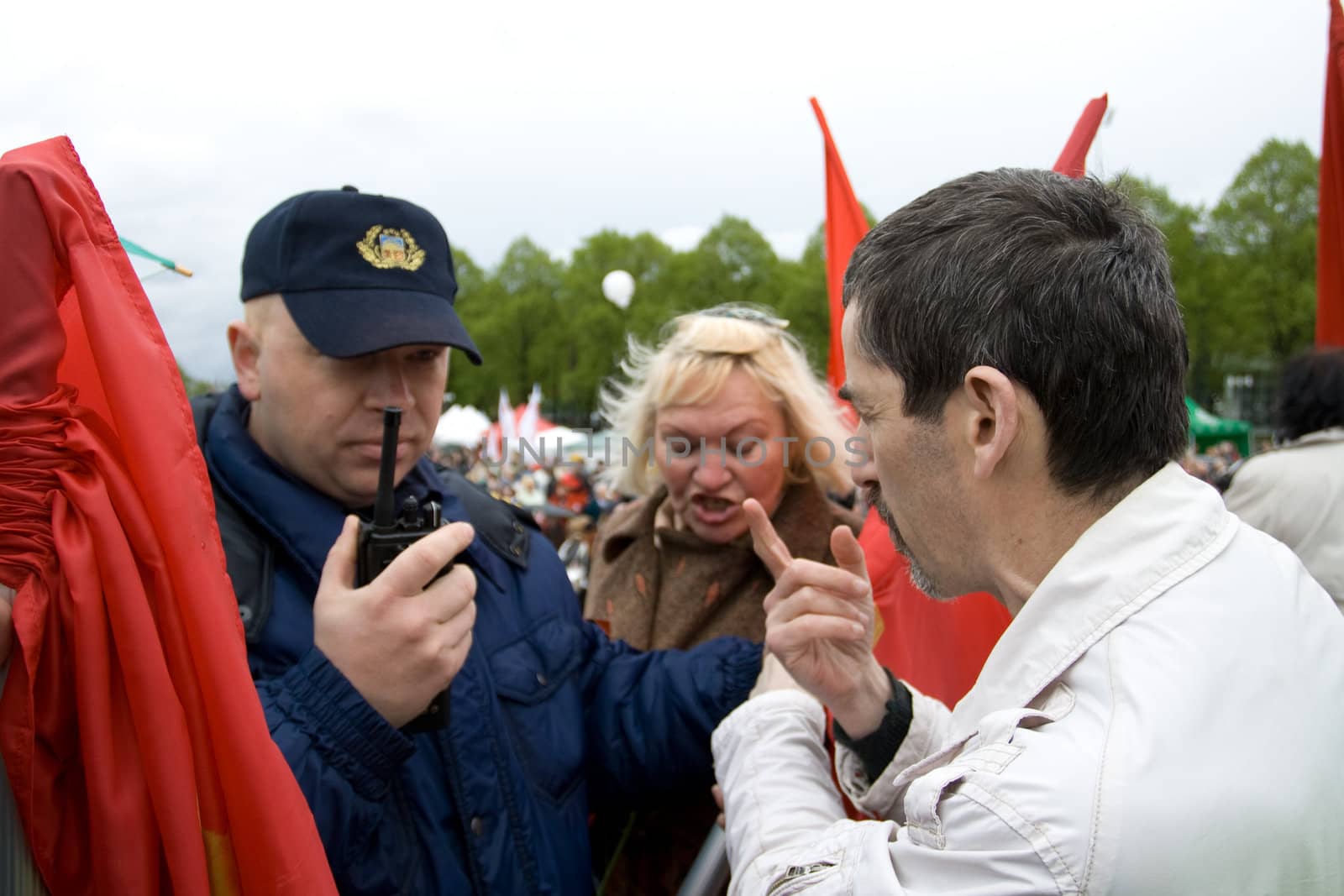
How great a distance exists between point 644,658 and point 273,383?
1185mm

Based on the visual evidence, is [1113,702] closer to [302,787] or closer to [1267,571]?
[1267,571]

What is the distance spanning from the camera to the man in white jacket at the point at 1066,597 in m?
0.98

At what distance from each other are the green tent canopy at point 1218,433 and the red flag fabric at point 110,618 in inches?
953

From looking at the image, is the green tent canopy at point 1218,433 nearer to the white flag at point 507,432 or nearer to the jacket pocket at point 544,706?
the white flag at point 507,432

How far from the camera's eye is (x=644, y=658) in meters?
2.43

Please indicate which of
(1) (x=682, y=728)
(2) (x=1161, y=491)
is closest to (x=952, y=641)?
(1) (x=682, y=728)

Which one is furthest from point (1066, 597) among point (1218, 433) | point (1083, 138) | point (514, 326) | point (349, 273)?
point (514, 326)

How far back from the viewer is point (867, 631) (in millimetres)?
1812

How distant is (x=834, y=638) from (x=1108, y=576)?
69 cm

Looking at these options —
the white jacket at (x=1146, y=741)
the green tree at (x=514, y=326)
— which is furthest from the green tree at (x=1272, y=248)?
the white jacket at (x=1146, y=741)

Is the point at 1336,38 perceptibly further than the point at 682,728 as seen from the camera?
Yes

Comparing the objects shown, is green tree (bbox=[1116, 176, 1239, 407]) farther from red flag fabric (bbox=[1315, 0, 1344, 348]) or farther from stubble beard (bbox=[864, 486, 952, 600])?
stubble beard (bbox=[864, 486, 952, 600])

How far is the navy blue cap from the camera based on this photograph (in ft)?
6.20

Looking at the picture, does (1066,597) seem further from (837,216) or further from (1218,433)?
(1218,433)
